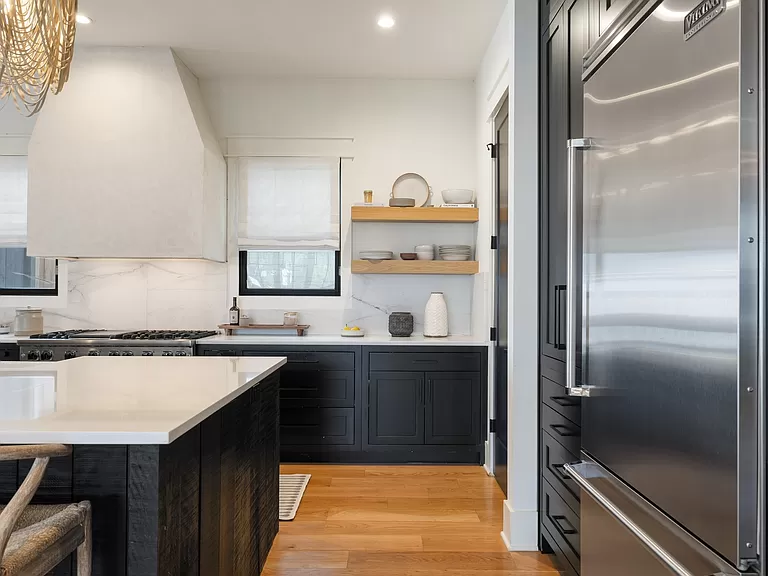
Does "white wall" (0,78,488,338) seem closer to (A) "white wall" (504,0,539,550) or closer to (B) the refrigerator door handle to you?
(A) "white wall" (504,0,539,550)

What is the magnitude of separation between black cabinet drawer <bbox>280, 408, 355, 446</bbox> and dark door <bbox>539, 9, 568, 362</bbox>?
73.6 inches

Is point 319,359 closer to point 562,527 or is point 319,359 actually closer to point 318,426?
point 318,426

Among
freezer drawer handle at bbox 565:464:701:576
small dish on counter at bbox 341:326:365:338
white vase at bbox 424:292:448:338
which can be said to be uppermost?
white vase at bbox 424:292:448:338

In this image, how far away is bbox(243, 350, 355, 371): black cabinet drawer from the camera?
426 centimetres

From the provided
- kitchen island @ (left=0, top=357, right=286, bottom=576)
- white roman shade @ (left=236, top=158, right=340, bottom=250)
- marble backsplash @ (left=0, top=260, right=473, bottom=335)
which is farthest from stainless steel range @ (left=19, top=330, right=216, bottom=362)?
kitchen island @ (left=0, top=357, right=286, bottom=576)

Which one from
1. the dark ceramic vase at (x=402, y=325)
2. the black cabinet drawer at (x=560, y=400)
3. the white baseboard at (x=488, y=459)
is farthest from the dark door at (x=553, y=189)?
the dark ceramic vase at (x=402, y=325)

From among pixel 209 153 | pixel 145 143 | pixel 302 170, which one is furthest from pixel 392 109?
pixel 145 143

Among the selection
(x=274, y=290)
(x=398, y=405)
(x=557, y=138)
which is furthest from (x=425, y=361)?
(x=557, y=138)

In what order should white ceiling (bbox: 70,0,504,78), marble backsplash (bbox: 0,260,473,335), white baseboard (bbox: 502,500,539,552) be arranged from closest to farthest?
white baseboard (bbox: 502,500,539,552) < white ceiling (bbox: 70,0,504,78) < marble backsplash (bbox: 0,260,473,335)

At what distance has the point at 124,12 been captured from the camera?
3732 mm

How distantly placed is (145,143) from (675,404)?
3.95 meters

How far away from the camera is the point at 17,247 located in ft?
15.9

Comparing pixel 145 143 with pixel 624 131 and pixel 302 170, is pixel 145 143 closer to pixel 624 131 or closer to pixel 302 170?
pixel 302 170

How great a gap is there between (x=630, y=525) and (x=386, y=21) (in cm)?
323
